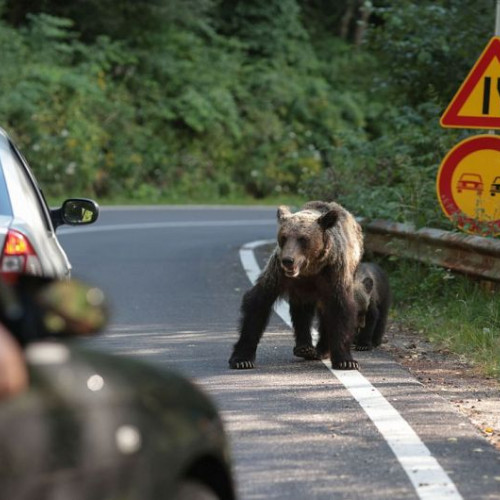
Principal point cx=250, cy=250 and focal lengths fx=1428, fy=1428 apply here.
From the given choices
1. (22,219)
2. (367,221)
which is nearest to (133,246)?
(367,221)

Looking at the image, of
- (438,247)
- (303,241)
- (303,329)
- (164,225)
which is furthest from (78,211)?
(164,225)

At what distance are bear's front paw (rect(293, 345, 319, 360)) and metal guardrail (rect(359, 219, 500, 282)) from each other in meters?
2.17

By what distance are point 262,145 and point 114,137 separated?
478 cm

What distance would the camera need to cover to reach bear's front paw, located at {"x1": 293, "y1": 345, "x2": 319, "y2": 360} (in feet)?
31.5

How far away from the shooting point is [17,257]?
234 inches

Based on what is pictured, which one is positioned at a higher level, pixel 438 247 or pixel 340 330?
pixel 340 330

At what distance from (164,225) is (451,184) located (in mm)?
12350

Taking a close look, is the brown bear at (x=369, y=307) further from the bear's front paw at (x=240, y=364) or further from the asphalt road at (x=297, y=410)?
the bear's front paw at (x=240, y=364)

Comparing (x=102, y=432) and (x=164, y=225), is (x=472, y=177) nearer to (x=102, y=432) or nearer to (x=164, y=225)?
(x=102, y=432)

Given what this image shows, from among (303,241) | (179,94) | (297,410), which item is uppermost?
(303,241)

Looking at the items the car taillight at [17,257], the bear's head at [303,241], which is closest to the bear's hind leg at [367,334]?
the bear's head at [303,241]

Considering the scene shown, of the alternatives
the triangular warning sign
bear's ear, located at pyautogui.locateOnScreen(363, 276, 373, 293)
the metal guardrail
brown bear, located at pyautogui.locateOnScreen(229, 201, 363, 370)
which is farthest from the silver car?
the triangular warning sign

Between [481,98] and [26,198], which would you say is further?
[481,98]

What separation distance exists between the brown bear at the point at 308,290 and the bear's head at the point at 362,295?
0.53m
